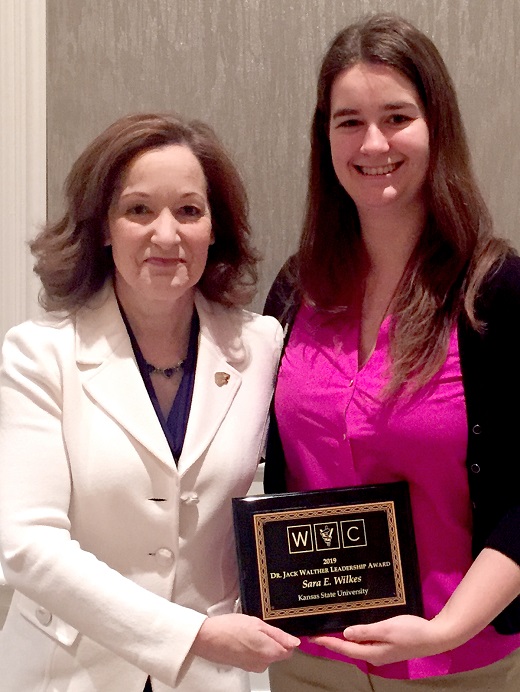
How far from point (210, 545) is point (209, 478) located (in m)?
0.13

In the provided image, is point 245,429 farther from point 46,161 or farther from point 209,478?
point 46,161

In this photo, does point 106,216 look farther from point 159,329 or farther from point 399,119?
point 399,119

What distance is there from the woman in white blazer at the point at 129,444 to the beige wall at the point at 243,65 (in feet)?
1.68

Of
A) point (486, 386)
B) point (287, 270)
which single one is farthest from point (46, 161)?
point (486, 386)

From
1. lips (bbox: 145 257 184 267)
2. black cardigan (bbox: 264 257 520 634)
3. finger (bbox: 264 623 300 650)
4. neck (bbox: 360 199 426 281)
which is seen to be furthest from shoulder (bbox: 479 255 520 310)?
finger (bbox: 264 623 300 650)

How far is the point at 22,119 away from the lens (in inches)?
79.7

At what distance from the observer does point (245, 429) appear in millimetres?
1498

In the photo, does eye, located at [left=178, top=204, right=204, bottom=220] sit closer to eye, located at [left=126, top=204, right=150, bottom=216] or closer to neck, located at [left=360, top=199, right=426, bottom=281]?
eye, located at [left=126, top=204, right=150, bottom=216]

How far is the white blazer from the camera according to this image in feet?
4.39

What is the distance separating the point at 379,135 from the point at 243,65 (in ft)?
2.21

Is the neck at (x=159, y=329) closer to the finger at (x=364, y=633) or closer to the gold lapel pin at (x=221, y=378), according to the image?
the gold lapel pin at (x=221, y=378)

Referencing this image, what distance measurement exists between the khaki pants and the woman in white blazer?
0.14 meters

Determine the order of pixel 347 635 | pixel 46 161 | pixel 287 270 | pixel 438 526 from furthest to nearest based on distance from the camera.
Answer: pixel 46 161
pixel 287 270
pixel 438 526
pixel 347 635

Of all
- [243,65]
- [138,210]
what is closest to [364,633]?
[138,210]
